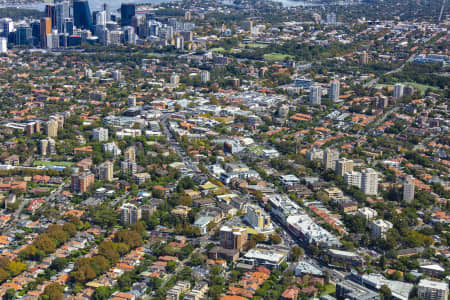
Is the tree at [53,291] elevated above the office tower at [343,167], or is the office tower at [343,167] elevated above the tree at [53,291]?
the office tower at [343,167]

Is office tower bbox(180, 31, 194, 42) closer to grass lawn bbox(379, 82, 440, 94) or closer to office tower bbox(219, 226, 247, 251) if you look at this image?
grass lawn bbox(379, 82, 440, 94)

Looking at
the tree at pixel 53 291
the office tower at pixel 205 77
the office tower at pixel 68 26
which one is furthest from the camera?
the office tower at pixel 68 26

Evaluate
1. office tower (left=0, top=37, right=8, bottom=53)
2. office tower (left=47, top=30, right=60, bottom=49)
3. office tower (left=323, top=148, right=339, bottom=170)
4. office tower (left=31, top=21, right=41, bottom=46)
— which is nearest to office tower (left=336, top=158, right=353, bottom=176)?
office tower (left=323, top=148, right=339, bottom=170)

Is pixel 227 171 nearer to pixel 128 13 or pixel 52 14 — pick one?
pixel 52 14

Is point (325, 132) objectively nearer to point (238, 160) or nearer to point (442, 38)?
point (238, 160)

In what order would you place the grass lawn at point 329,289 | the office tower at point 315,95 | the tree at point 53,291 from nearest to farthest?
the tree at point 53,291 < the grass lawn at point 329,289 < the office tower at point 315,95

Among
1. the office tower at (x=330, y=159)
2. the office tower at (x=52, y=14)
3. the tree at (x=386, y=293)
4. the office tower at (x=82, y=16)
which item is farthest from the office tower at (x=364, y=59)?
the tree at (x=386, y=293)

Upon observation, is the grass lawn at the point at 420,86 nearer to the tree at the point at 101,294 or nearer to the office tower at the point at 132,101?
the office tower at the point at 132,101
